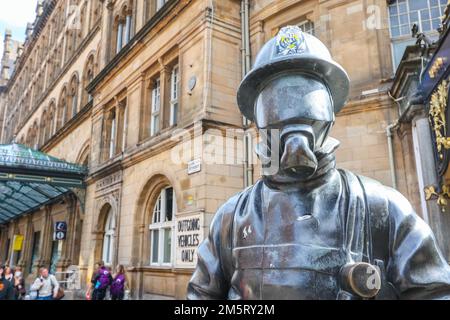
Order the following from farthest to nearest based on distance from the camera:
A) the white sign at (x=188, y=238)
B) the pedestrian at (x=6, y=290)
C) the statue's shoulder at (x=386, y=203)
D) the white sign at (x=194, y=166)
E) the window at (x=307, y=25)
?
the window at (x=307, y=25) → the white sign at (x=194, y=166) → the white sign at (x=188, y=238) → the pedestrian at (x=6, y=290) → the statue's shoulder at (x=386, y=203)

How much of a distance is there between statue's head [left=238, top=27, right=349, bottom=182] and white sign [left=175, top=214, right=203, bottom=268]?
25.7 feet

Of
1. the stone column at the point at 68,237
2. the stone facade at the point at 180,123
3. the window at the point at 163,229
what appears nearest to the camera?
the stone facade at the point at 180,123

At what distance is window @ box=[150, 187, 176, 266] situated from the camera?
11.9 m

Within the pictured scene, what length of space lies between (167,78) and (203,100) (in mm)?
3305

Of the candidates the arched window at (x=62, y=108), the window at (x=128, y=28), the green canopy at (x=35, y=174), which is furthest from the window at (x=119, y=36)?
the arched window at (x=62, y=108)

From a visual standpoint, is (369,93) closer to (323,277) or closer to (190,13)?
(190,13)

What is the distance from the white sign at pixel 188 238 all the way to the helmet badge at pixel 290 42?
7892mm

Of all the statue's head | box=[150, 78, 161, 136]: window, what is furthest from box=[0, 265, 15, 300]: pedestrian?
box=[150, 78, 161, 136]: window

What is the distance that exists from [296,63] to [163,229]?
36.6 feet

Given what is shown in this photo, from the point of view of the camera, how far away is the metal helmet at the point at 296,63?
1580mm

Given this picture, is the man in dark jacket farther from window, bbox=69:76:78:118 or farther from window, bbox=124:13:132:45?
window, bbox=69:76:78:118

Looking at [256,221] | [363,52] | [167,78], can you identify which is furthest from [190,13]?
[256,221]

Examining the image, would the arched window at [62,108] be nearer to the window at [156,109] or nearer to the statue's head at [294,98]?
the window at [156,109]
